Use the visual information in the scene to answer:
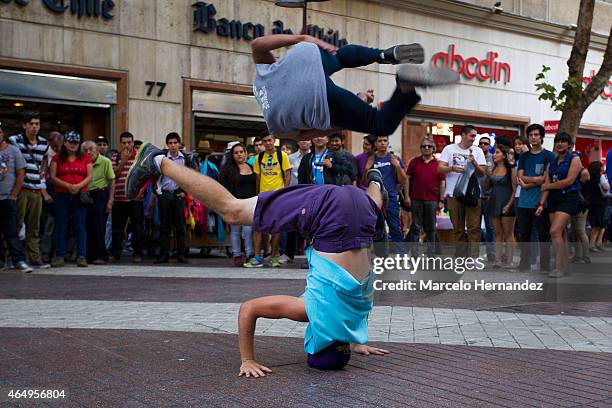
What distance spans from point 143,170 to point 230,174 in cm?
644

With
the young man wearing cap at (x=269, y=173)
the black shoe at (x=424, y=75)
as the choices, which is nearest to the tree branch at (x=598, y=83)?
the young man wearing cap at (x=269, y=173)

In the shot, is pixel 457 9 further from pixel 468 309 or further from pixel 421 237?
pixel 468 309

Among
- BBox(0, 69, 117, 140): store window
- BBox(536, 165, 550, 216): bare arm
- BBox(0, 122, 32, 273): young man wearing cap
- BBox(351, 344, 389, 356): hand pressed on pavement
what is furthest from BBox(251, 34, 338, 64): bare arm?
BBox(0, 69, 117, 140): store window

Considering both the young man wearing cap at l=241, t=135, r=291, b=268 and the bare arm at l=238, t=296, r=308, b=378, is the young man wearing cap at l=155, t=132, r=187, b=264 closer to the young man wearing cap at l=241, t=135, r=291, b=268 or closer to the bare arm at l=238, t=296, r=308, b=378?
the young man wearing cap at l=241, t=135, r=291, b=268

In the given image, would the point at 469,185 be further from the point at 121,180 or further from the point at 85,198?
the point at 85,198

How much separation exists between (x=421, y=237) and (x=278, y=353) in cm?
889

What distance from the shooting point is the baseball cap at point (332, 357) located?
4984 mm

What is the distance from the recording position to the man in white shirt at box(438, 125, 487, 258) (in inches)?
486

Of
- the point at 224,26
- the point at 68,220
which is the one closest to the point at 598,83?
the point at 224,26

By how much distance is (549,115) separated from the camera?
86.1 feet

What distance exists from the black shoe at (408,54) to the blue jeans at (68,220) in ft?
26.9

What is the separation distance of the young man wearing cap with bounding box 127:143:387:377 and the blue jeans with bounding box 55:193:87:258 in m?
7.30

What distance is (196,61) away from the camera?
18.0 m

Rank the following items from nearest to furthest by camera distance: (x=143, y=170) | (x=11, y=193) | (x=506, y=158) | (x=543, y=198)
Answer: (x=143, y=170), (x=543, y=198), (x=11, y=193), (x=506, y=158)
